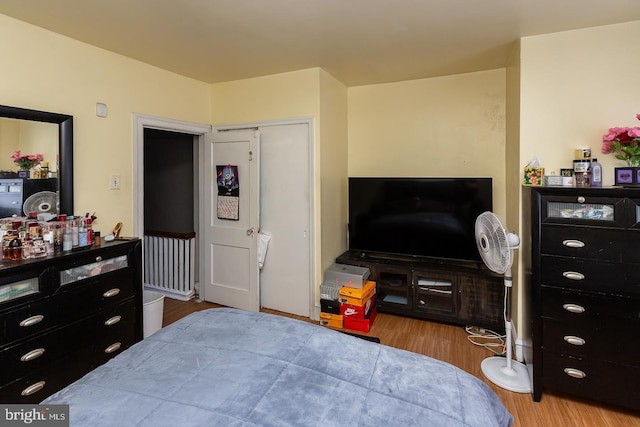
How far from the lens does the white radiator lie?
4043 mm

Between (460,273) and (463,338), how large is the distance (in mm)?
582

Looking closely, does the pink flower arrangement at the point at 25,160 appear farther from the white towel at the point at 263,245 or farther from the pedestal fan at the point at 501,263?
the pedestal fan at the point at 501,263

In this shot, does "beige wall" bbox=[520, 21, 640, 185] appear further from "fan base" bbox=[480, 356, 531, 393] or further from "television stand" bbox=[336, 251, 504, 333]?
"fan base" bbox=[480, 356, 531, 393]

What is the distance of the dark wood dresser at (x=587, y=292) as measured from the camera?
1.92m

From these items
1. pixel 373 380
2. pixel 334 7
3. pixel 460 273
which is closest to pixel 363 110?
pixel 334 7

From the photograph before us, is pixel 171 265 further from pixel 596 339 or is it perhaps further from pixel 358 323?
pixel 596 339

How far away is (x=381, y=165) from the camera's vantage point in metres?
3.85

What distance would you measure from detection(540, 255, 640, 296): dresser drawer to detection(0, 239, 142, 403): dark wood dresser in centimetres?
287

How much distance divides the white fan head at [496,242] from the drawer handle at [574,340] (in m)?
0.51

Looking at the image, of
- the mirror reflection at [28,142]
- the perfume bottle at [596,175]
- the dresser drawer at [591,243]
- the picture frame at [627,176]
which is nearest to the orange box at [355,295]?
the dresser drawer at [591,243]

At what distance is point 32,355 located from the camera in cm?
186

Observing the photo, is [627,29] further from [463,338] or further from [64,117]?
[64,117]

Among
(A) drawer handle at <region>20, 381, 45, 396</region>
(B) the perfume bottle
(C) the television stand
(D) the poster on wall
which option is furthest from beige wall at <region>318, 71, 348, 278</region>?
(A) drawer handle at <region>20, 381, 45, 396</region>

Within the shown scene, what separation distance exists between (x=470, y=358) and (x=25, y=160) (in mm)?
3605
